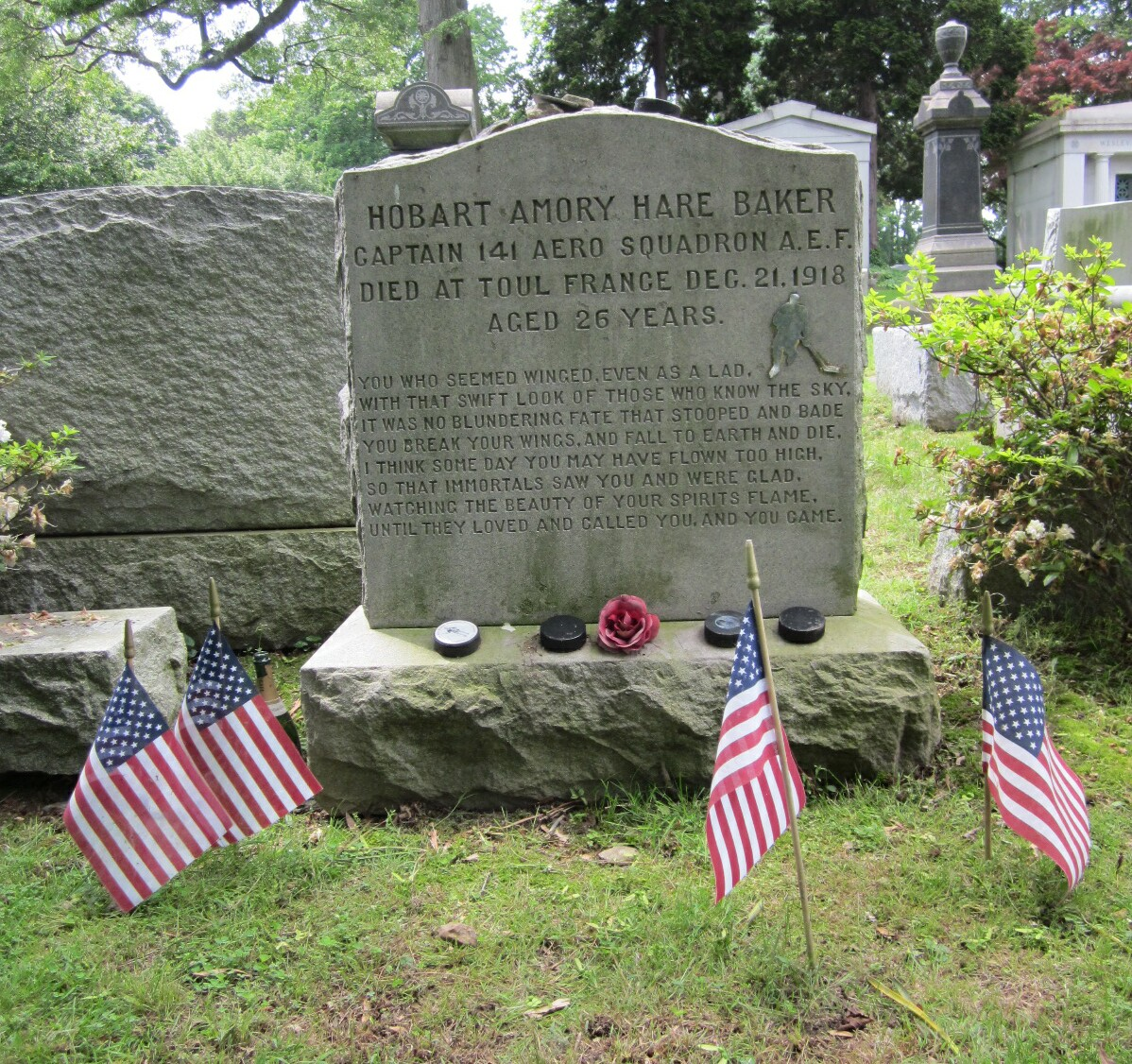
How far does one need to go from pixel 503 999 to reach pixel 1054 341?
3.53 m

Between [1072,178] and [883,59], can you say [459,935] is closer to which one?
[1072,178]

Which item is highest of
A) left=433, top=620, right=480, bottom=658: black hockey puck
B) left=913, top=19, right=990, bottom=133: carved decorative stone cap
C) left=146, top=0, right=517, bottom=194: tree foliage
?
left=146, top=0, right=517, bottom=194: tree foliage

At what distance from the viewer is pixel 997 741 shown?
109 inches

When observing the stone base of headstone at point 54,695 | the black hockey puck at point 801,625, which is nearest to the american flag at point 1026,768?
the black hockey puck at point 801,625

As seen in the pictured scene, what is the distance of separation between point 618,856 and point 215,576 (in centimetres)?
277

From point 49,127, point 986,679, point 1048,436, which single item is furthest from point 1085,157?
point 986,679

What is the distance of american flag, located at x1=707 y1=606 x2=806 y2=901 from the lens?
2533 mm

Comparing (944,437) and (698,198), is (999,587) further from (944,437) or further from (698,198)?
(944,437)

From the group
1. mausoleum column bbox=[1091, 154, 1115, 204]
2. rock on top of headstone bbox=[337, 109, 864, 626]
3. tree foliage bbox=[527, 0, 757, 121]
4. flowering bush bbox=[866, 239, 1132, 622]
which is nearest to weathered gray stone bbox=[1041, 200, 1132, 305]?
flowering bush bbox=[866, 239, 1132, 622]

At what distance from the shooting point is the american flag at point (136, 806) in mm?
2879

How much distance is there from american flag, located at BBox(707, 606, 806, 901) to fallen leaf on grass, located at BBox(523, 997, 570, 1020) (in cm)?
47

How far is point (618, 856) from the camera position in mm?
3230

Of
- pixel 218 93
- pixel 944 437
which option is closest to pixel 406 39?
pixel 218 93

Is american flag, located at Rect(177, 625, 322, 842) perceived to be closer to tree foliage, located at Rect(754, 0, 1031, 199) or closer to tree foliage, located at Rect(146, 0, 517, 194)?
tree foliage, located at Rect(146, 0, 517, 194)
